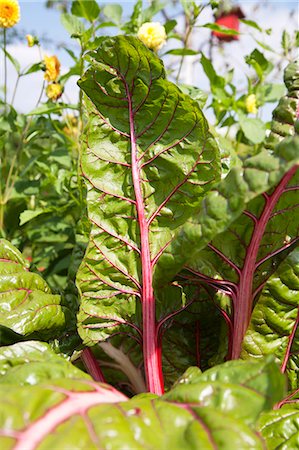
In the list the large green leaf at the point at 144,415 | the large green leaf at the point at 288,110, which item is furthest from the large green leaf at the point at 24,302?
the large green leaf at the point at 288,110

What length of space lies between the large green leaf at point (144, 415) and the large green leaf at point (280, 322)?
1.03 feet

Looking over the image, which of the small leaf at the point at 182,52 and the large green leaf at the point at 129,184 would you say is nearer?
the large green leaf at the point at 129,184

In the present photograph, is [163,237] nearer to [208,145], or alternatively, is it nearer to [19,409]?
[208,145]

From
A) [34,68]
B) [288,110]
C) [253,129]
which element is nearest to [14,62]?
[34,68]

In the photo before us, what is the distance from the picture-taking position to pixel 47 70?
2078 mm

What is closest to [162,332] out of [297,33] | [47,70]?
[47,70]

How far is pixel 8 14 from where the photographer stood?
2.03 metres

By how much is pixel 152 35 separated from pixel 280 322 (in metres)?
1.18

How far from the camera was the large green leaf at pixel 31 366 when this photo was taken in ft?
2.71

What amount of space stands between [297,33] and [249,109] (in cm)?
36

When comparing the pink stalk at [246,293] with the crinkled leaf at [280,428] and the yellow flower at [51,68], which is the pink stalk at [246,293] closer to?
the crinkled leaf at [280,428]

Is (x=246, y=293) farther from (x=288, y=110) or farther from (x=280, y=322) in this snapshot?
(x=288, y=110)

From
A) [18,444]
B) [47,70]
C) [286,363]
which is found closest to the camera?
[18,444]

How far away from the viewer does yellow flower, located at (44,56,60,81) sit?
2.07 metres
